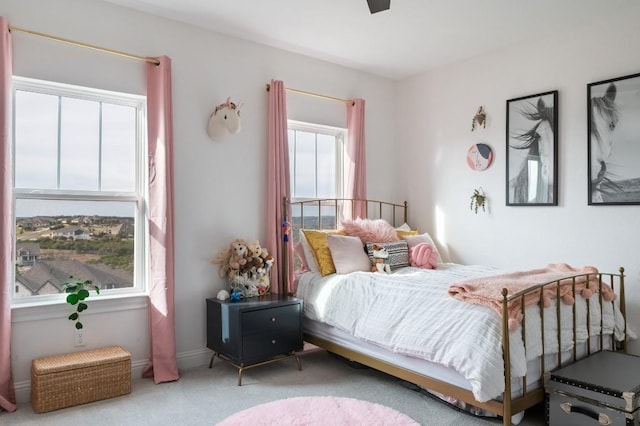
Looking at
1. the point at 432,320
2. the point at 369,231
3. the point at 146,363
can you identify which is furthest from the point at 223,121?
the point at 432,320

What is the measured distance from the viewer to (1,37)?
2816 mm

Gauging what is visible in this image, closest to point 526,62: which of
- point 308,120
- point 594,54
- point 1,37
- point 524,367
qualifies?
point 594,54

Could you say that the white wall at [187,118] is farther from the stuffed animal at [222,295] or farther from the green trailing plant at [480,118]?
the green trailing plant at [480,118]

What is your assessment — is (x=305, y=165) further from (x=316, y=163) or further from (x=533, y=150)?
(x=533, y=150)

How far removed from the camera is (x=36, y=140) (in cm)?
313

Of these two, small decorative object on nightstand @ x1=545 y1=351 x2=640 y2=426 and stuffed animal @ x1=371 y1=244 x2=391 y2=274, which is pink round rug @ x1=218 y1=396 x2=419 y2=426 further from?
stuffed animal @ x1=371 y1=244 x2=391 y2=274

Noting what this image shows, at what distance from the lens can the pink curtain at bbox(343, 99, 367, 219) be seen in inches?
182

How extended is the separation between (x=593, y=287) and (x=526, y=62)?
2.02 meters

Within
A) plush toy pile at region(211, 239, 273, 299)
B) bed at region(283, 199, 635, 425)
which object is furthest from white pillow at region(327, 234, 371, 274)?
plush toy pile at region(211, 239, 273, 299)

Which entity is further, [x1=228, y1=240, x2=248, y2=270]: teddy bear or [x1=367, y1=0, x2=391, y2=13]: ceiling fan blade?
[x1=228, y1=240, x2=248, y2=270]: teddy bear

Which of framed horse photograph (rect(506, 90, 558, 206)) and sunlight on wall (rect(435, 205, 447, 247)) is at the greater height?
framed horse photograph (rect(506, 90, 558, 206))

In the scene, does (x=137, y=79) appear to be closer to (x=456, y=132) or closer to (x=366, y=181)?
(x=366, y=181)

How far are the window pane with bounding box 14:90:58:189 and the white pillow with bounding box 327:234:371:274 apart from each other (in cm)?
202

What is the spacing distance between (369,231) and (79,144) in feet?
7.58
